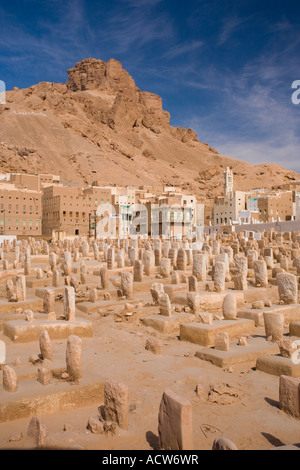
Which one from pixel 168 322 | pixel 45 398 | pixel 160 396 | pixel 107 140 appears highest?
pixel 107 140

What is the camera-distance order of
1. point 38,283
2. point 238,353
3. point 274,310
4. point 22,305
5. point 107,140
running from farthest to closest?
point 107,140 < point 38,283 < point 22,305 < point 274,310 < point 238,353

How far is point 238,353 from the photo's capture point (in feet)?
22.4

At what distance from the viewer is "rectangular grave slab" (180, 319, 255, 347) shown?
798 cm

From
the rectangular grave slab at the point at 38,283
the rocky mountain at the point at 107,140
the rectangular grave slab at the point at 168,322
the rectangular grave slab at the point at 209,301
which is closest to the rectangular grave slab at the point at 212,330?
the rectangular grave slab at the point at 168,322

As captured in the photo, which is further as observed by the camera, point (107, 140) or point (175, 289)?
point (107, 140)

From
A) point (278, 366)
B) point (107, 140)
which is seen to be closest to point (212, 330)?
point (278, 366)

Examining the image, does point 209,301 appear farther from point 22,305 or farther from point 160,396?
point 160,396

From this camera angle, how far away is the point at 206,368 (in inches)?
261

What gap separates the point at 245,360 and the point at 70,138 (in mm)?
96428

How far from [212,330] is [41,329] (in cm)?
355

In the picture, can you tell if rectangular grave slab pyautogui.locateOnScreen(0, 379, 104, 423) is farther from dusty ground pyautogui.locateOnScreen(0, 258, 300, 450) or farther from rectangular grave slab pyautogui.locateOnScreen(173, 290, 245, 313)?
rectangular grave slab pyautogui.locateOnScreen(173, 290, 245, 313)

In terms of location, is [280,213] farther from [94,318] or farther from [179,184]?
[94,318]
